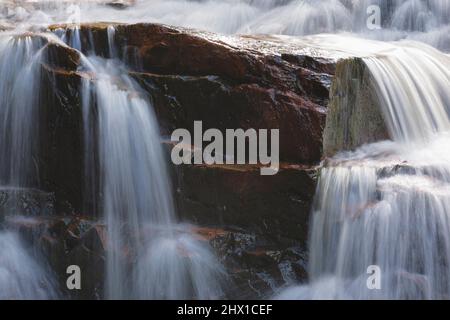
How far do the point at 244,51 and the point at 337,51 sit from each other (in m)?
1.23

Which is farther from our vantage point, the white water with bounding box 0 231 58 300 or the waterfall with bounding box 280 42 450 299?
the white water with bounding box 0 231 58 300

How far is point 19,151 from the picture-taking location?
555cm

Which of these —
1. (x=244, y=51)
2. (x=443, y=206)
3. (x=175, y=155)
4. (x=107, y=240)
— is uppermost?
(x=244, y=51)

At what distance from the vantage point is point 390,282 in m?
4.97

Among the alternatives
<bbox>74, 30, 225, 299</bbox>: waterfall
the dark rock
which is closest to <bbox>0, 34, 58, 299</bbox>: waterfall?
<bbox>74, 30, 225, 299</bbox>: waterfall

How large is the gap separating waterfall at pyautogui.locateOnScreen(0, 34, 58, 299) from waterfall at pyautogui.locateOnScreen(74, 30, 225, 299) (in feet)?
1.97

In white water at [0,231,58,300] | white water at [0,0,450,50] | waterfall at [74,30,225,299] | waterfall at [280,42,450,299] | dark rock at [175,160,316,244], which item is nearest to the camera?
waterfall at [280,42,450,299]

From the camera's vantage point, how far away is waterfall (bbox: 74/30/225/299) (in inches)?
207

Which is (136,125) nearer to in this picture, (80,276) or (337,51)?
(80,276)

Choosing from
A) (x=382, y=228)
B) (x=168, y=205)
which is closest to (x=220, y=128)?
(x=168, y=205)

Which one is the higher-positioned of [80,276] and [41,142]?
[41,142]

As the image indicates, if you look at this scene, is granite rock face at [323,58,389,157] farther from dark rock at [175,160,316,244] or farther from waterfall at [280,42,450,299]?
dark rock at [175,160,316,244]
